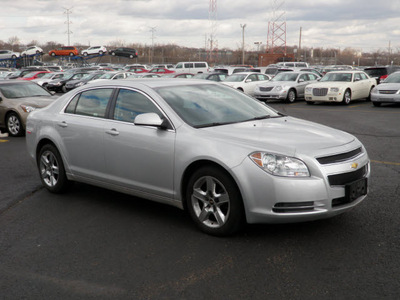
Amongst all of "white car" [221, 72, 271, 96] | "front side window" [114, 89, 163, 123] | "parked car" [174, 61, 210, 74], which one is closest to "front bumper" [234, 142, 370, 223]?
"front side window" [114, 89, 163, 123]

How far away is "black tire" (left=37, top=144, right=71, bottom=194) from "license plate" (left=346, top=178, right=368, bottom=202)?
3613 mm

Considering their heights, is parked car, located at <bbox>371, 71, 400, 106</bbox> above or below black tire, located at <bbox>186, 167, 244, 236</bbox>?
above

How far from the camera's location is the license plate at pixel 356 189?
13.4 feet

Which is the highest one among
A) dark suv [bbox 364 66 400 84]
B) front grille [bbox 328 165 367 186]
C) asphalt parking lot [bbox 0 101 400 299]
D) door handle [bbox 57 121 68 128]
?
dark suv [bbox 364 66 400 84]

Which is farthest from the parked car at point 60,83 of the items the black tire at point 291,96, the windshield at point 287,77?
the black tire at point 291,96

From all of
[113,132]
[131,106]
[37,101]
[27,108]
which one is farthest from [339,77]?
[113,132]

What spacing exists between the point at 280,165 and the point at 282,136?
19.0 inches

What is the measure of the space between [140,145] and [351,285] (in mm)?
2520

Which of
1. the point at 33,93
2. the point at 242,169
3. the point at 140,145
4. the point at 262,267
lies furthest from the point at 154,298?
the point at 33,93

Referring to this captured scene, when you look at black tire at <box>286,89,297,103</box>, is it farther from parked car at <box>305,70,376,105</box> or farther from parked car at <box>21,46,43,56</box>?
parked car at <box>21,46,43,56</box>

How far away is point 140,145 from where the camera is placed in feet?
15.7

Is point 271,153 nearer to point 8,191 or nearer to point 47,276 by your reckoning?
point 47,276

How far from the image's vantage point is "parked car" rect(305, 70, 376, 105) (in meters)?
19.8

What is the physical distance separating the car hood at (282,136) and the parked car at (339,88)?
15674 millimetres
